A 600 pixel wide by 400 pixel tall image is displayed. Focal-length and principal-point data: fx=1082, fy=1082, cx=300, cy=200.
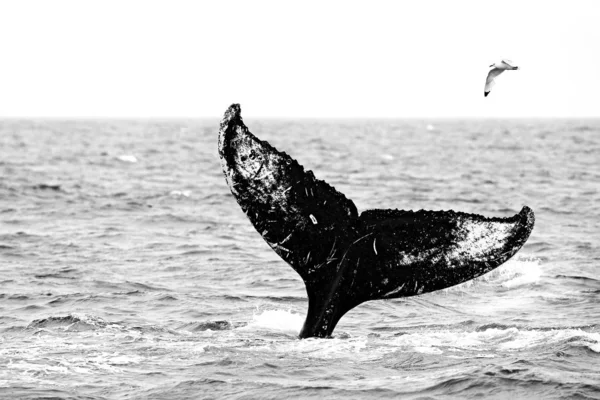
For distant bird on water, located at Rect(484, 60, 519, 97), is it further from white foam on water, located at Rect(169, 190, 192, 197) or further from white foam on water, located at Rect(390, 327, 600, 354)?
white foam on water, located at Rect(169, 190, 192, 197)

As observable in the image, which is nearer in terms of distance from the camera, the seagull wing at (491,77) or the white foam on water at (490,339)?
the white foam on water at (490,339)

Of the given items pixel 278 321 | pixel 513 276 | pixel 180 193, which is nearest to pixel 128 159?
pixel 180 193

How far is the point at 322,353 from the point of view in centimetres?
893

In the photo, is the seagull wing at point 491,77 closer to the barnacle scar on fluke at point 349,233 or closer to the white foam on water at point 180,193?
the barnacle scar on fluke at point 349,233

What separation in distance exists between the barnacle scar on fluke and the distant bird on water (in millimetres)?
2883

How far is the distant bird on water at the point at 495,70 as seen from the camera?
10453mm

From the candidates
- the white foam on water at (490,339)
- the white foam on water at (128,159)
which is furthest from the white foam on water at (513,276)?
the white foam on water at (128,159)

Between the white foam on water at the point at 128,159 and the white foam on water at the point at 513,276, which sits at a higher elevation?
the white foam on water at the point at 513,276

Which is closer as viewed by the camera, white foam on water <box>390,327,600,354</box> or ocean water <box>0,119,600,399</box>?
ocean water <box>0,119,600,399</box>

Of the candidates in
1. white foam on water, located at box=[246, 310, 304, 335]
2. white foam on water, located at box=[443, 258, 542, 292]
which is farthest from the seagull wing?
white foam on water, located at box=[443, 258, 542, 292]

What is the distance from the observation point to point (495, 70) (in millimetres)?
10953

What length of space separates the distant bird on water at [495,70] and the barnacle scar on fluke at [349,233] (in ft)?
9.46

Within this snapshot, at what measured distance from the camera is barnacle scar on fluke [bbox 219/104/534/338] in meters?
7.65

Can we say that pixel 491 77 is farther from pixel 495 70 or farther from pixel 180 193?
pixel 180 193
